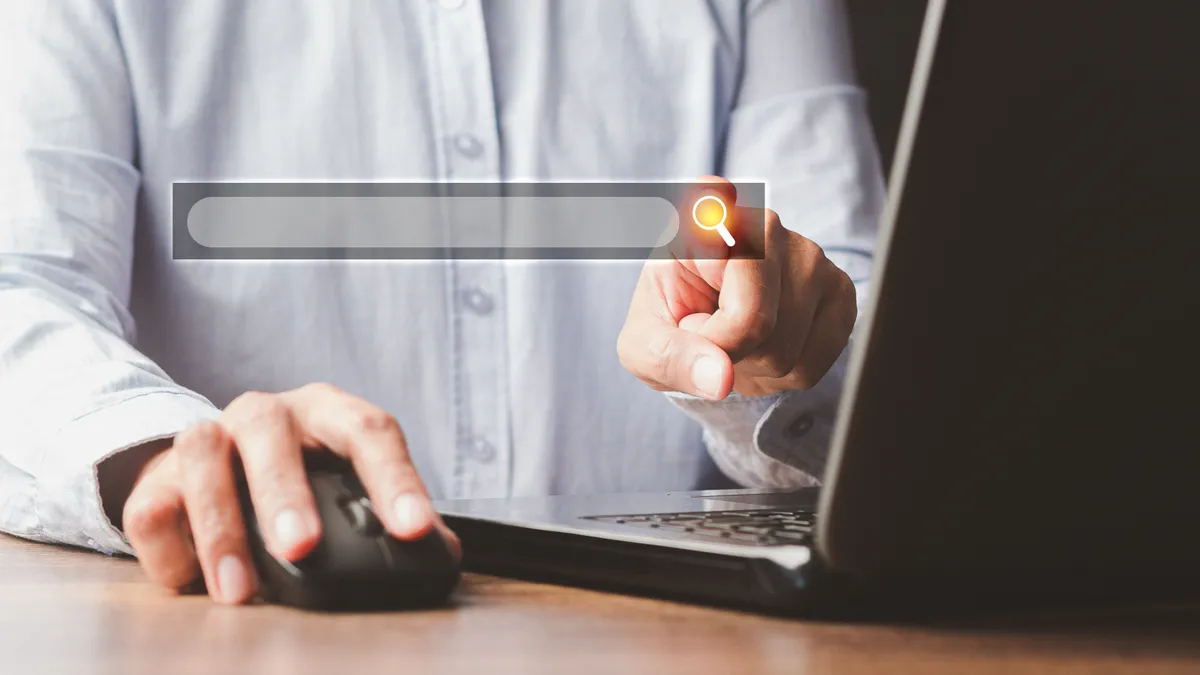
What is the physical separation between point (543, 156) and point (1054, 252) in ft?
2.89

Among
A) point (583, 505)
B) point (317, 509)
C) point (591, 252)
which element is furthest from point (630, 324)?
point (591, 252)

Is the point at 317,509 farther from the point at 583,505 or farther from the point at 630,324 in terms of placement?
the point at 630,324

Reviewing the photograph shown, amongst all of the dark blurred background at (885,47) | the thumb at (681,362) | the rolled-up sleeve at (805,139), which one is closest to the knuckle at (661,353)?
the thumb at (681,362)

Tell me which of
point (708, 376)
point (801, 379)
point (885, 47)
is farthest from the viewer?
point (885, 47)

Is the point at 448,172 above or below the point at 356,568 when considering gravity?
above

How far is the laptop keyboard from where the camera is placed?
0.35 metres

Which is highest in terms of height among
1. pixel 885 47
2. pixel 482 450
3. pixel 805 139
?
pixel 885 47

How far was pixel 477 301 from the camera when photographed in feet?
3.52

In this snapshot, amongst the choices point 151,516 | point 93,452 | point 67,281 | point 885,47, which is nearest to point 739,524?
point 151,516

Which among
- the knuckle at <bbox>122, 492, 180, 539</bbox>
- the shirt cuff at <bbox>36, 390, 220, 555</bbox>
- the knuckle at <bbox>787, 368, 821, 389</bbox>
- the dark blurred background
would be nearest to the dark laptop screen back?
the knuckle at <bbox>122, 492, 180, 539</bbox>

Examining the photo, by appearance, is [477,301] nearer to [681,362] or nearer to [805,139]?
[805,139]

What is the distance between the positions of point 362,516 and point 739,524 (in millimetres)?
142

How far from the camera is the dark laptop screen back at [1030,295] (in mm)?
237

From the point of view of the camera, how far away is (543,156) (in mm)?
1097
